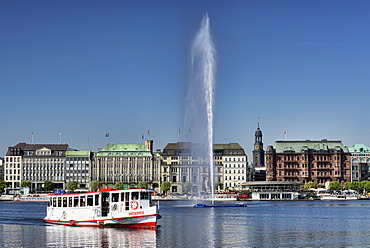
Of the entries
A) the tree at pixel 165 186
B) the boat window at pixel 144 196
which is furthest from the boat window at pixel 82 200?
the tree at pixel 165 186

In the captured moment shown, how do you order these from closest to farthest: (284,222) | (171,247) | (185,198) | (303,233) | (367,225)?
(171,247)
(303,233)
(367,225)
(284,222)
(185,198)

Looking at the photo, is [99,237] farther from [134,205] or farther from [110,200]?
[110,200]

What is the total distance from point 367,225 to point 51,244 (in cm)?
3733

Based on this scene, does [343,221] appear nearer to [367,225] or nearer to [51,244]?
[367,225]

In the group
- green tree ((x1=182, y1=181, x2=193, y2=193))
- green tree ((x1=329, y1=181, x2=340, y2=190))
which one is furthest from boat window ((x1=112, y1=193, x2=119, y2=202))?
green tree ((x1=329, y1=181, x2=340, y2=190))

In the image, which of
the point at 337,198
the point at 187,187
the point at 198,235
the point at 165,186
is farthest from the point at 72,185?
the point at 198,235

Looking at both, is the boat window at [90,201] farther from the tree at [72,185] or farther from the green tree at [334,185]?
the green tree at [334,185]

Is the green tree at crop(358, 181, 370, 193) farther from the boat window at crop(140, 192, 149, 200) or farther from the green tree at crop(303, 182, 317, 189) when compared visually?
the boat window at crop(140, 192, 149, 200)

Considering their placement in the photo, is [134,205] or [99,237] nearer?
[99,237]

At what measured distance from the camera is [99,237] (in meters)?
59.8

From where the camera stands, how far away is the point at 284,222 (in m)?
81.3

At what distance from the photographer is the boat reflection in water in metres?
55.3

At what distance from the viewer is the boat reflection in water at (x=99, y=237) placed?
5531 cm

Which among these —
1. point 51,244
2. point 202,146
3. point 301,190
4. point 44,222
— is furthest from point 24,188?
point 51,244
